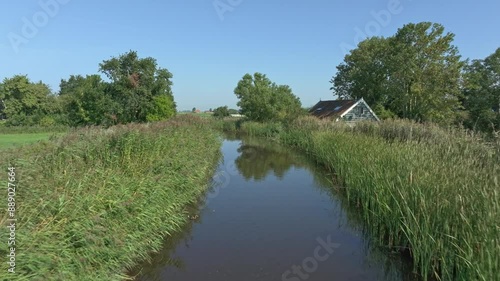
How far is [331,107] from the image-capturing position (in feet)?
138

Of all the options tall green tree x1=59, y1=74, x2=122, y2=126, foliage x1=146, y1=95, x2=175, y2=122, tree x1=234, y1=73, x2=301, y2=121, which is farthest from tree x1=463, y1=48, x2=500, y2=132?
tall green tree x1=59, y1=74, x2=122, y2=126

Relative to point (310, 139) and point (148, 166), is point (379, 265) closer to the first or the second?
point (148, 166)

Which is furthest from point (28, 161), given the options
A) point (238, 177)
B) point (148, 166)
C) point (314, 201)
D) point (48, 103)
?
point (48, 103)

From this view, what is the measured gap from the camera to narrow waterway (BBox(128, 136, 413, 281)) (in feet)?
18.2

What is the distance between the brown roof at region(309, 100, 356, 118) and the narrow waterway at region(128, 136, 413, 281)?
90.3ft

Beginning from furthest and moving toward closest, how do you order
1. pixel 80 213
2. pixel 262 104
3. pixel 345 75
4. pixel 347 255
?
pixel 345 75
pixel 262 104
pixel 347 255
pixel 80 213

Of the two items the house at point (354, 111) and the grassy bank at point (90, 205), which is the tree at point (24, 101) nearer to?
the house at point (354, 111)

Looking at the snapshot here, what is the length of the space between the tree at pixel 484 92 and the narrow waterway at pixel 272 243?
30.4 metres

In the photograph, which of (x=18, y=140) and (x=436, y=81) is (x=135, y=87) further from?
(x=436, y=81)

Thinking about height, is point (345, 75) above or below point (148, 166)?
above

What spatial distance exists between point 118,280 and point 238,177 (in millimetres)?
10123

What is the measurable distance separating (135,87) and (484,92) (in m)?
38.2

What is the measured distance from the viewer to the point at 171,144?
10.5 meters

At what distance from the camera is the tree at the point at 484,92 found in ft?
108
